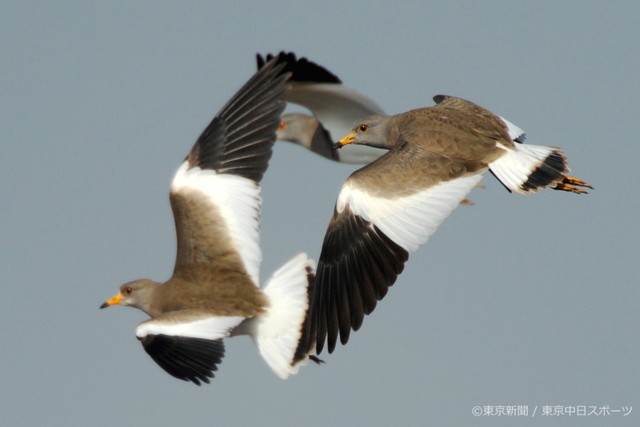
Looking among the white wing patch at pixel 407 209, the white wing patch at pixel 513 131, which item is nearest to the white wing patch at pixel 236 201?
the white wing patch at pixel 407 209

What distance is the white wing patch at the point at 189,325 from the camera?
1335 centimetres

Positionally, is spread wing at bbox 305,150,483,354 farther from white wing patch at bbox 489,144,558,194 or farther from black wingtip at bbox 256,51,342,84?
black wingtip at bbox 256,51,342,84

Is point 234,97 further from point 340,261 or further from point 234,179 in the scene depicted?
point 340,261

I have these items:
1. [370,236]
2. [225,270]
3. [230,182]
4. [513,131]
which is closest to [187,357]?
[225,270]

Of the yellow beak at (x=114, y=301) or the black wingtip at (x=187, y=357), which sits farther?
the yellow beak at (x=114, y=301)

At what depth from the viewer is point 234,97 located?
15.4m

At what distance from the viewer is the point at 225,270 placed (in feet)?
47.2

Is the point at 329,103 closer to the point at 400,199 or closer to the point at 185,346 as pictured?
the point at 400,199

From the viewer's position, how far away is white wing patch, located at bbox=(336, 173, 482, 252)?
12.7 meters

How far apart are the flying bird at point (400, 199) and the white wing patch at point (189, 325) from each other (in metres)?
0.86

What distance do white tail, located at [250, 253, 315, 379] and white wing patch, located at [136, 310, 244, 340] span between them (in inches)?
19.0

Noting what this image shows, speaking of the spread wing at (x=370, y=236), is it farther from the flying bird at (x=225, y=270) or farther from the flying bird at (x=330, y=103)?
the flying bird at (x=330, y=103)

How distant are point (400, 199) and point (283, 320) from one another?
1.99 meters

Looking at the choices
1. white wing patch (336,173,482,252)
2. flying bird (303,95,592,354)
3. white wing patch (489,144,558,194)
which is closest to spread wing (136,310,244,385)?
flying bird (303,95,592,354)
